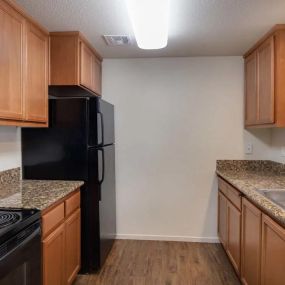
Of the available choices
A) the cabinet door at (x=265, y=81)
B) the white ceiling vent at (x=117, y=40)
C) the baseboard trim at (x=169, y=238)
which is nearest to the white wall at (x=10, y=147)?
the white ceiling vent at (x=117, y=40)

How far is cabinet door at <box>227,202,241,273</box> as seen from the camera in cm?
240

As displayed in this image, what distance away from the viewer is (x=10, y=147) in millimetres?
2496

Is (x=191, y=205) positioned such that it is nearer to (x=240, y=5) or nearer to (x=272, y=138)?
(x=272, y=138)

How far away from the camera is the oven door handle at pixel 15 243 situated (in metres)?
1.31

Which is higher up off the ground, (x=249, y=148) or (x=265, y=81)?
(x=265, y=81)

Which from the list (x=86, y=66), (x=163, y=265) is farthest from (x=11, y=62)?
(x=163, y=265)

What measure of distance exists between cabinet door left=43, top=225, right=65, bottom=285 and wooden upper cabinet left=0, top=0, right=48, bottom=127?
0.84 metres

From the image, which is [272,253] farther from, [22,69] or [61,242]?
[22,69]

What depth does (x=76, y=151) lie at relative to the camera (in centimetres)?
257

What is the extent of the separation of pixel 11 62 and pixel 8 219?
3.52 ft

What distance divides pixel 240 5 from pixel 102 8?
3.30 ft

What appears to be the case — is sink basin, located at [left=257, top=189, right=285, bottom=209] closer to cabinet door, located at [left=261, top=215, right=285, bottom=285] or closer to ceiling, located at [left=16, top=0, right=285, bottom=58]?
cabinet door, located at [left=261, top=215, right=285, bottom=285]

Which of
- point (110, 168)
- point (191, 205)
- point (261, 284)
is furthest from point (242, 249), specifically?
point (110, 168)

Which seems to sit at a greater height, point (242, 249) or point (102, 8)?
point (102, 8)
